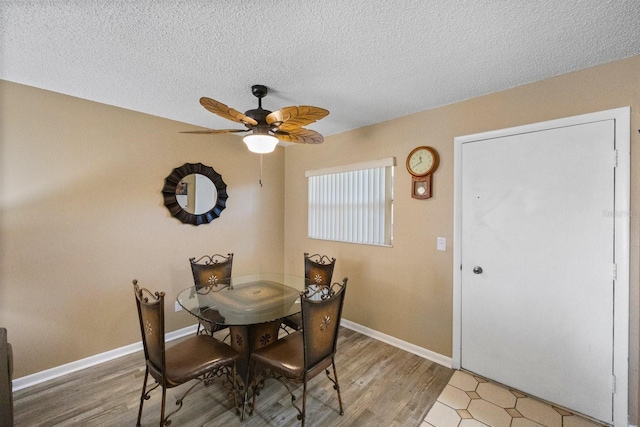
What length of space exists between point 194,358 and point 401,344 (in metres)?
2.00

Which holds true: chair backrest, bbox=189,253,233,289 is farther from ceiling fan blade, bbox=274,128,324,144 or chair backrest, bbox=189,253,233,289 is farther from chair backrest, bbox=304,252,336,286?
ceiling fan blade, bbox=274,128,324,144

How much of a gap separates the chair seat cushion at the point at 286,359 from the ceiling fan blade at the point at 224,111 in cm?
162

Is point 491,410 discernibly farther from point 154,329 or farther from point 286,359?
point 154,329

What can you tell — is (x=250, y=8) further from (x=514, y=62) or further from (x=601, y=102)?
(x=601, y=102)

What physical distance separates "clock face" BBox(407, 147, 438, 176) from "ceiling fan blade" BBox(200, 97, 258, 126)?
5.20 ft

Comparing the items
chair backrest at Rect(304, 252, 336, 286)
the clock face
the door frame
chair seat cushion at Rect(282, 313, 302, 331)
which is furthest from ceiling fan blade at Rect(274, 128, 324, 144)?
the door frame

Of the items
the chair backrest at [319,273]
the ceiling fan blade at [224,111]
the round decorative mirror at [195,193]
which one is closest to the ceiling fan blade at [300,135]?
the ceiling fan blade at [224,111]

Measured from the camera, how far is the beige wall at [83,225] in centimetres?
206

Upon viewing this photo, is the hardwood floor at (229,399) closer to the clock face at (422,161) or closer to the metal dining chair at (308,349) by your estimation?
the metal dining chair at (308,349)

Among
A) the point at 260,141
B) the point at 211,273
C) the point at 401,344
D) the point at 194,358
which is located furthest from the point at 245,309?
the point at 401,344

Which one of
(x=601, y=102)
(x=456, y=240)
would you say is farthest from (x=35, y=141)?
(x=601, y=102)

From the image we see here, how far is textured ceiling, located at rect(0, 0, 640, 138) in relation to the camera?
1.32 metres

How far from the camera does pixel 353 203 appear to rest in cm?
320

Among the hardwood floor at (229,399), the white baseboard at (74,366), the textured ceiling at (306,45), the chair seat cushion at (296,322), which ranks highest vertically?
the textured ceiling at (306,45)
